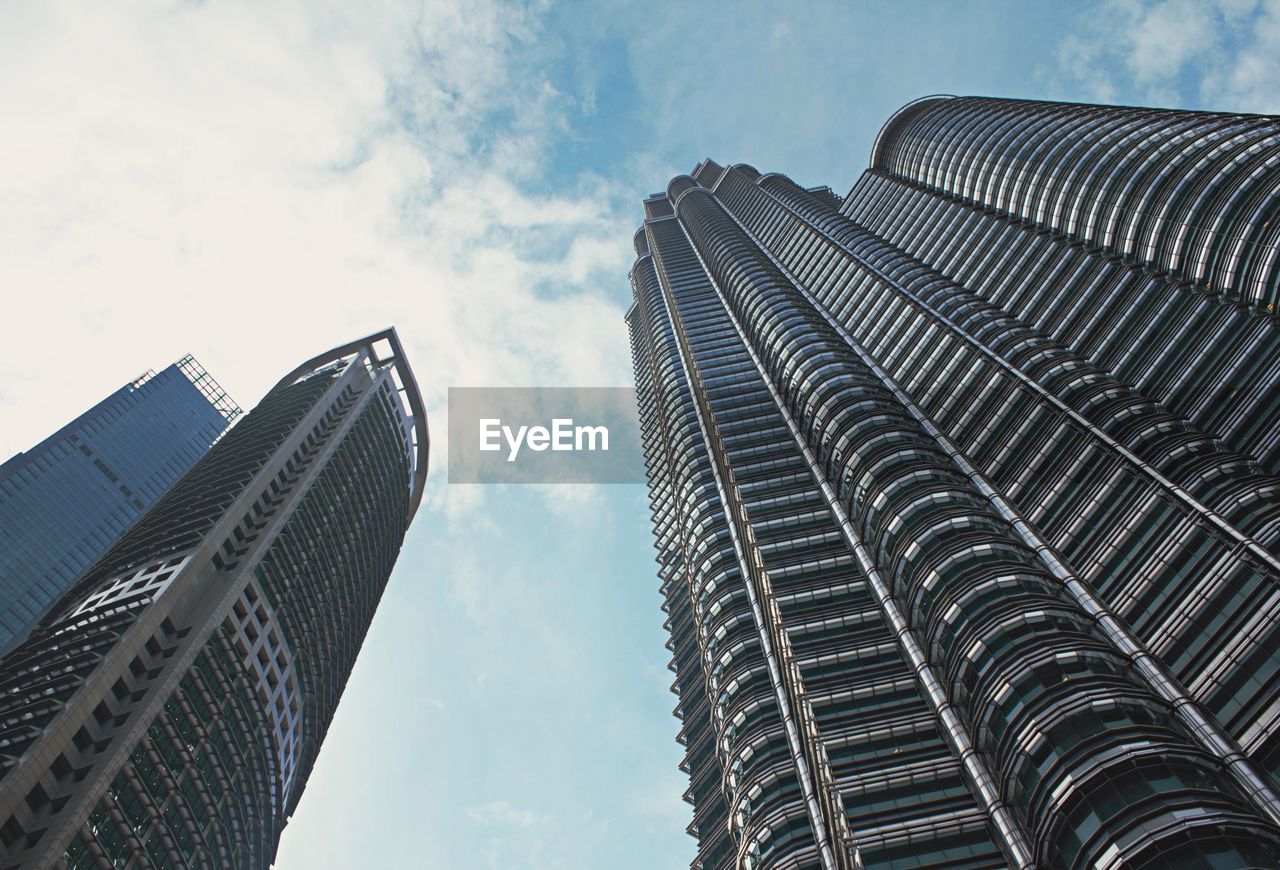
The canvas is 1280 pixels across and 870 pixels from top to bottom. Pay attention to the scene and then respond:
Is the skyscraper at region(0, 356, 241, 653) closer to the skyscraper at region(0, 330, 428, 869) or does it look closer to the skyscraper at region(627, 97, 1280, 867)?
the skyscraper at region(0, 330, 428, 869)

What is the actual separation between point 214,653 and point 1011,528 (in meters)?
73.2

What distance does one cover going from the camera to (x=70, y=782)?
6519cm

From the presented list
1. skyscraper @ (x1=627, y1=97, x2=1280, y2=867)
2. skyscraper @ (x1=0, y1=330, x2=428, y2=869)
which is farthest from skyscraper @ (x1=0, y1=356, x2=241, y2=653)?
skyscraper @ (x1=627, y1=97, x2=1280, y2=867)

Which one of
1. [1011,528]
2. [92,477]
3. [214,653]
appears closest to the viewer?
[1011,528]

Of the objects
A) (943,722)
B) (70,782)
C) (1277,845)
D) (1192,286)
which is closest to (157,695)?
(70,782)

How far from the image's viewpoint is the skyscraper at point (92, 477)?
123 m

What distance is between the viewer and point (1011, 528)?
255 feet

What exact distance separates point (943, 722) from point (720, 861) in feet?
104

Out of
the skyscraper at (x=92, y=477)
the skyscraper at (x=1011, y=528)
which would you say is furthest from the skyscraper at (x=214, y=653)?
the skyscraper at (x=1011, y=528)

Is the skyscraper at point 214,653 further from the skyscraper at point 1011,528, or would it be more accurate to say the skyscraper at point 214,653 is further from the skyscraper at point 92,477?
the skyscraper at point 1011,528

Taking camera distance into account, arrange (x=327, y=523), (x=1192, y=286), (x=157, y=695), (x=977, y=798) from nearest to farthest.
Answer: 1. (x=977, y=798)
2. (x=157, y=695)
3. (x=1192, y=286)
4. (x=327, y=523)

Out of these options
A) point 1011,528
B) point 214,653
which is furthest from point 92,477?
point 1011,528

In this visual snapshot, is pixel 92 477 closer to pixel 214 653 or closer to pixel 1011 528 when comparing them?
pixel 214 653

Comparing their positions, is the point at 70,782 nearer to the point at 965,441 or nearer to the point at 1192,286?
the point at 965,441
